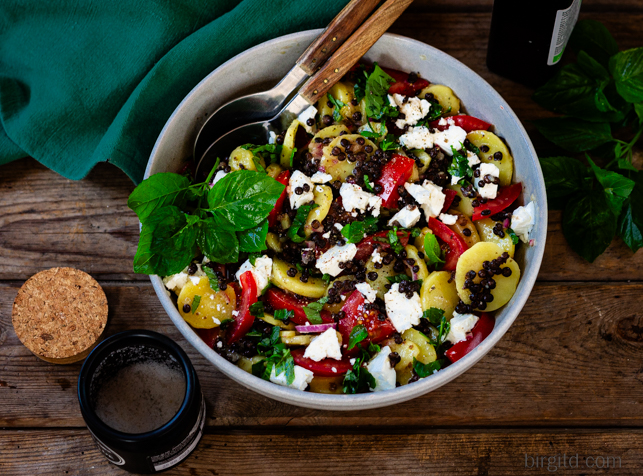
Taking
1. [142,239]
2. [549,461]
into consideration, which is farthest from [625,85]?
[142,239]

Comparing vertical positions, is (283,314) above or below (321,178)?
below

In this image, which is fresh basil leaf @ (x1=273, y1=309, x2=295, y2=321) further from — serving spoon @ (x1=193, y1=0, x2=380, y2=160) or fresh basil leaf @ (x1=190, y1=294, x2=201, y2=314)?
serving spoon @ (x1=193, y1=0, x2=380, y2=160)

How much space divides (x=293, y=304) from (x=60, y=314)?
3.16 feet

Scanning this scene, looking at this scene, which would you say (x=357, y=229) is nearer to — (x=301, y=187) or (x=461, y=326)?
(x=301, y=187)

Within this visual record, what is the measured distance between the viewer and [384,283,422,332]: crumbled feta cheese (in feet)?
7.19

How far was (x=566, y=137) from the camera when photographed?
261 centimetres

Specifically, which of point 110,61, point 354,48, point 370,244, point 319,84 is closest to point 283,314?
point 370,244

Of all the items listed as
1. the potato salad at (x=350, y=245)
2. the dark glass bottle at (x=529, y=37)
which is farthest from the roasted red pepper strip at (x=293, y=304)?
the dark glass bottle at (x=529, y=37)

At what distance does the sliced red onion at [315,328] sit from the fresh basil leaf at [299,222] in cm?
33

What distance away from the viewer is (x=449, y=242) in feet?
7.57

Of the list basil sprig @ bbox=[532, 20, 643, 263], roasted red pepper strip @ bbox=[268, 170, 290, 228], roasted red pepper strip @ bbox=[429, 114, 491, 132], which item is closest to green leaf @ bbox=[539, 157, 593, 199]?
basil sprig @ bbox=[532, 20, 643, 263]

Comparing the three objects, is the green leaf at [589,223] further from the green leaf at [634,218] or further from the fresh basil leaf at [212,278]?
the fresh basil leaf at [212,278]

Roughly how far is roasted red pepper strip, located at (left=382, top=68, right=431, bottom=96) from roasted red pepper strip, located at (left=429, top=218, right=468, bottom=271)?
58cm

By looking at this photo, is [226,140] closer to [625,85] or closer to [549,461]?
[625,85]
